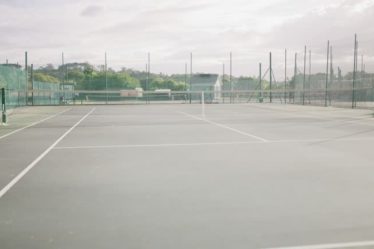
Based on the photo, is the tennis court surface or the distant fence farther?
the distant fence

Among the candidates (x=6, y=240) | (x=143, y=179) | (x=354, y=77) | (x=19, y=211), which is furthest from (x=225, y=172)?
(x=354, y=77)

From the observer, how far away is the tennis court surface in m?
4.53

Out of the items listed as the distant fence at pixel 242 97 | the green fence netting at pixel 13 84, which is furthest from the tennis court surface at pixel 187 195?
the distant fence at pixel 242 97

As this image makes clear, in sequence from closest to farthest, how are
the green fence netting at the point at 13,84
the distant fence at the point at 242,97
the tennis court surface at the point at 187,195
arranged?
the tennis court surface at the point at 187,195 → the green fence netting at the point at 13,84 → the distant fence at the point at 242,97

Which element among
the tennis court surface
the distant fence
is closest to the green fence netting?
the distant fence

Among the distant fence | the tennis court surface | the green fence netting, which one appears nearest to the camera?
the tennis court surface

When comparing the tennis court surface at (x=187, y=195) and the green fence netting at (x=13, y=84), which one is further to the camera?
the green fence netting at (x=13, y=84)

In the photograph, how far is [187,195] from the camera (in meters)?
6.31

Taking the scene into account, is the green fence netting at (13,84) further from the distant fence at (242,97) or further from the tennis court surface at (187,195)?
the tennis court surface at (187,195)

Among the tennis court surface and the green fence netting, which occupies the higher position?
the green fence netting

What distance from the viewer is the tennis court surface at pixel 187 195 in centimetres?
453

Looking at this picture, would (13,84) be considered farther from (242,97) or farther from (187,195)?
(187,195)

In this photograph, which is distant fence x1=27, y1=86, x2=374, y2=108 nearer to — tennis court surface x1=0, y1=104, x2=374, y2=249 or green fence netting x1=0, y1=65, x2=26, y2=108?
green fence netting x1=0, y1=65, x2=26, y2=108

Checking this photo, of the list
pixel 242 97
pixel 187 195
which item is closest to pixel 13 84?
pixel 242 97
